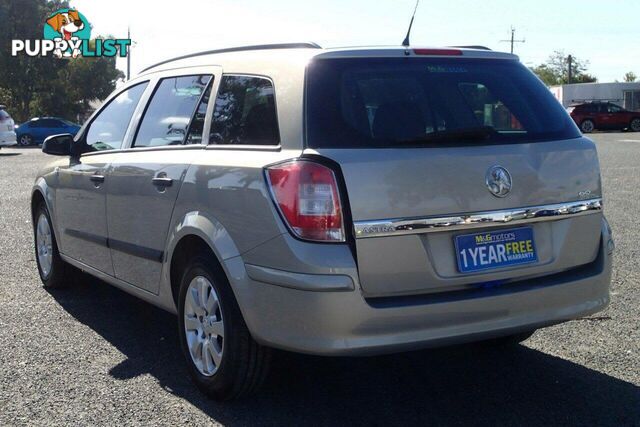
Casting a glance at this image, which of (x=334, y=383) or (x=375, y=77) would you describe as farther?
(x=334, y=383)

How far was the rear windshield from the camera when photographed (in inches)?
147

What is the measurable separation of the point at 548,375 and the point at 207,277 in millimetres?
1889

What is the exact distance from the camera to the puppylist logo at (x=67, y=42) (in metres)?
50.1

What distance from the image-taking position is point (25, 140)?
1411 inches

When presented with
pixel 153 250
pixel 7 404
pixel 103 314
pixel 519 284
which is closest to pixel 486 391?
pixel 519 284

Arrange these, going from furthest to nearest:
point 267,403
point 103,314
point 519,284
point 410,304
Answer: point 103,314
point 267,403
point 519,284
point 410,304

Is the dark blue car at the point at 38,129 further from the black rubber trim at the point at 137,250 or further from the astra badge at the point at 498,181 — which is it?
the astra badge at the point at 498,181

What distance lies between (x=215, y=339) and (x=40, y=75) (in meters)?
51.0

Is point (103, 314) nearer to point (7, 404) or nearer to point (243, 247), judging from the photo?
point (7, 404)

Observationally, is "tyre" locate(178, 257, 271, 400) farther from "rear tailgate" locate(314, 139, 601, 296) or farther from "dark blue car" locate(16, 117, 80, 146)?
"dark blue car" locate(16, 117, 80, 146)

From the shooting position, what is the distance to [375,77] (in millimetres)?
3936

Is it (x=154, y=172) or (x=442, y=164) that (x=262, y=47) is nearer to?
(x=154, y=172)

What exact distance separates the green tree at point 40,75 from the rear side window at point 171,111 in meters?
48.3

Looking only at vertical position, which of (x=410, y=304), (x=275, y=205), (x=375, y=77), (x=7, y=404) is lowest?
(x=7, y=404)
